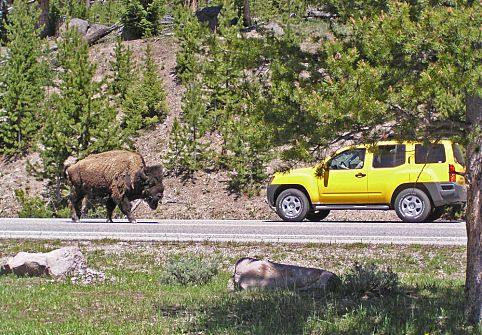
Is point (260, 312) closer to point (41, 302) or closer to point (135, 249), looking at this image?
point (41, 302)

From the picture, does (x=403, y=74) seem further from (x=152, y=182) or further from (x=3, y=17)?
(x=3, y=17)

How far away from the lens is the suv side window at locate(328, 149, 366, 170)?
21031 millimetres

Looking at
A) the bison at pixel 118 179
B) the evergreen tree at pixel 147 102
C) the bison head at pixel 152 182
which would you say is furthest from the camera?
the evergreen tree at pixel 147 102

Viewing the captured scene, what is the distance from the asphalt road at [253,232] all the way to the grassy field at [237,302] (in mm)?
950

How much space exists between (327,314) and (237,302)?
1.38m

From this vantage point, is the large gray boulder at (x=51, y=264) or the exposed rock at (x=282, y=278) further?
the large gray boulder at (x=51, y=264)

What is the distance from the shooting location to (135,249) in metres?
15.2

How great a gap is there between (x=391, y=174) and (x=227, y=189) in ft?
30.1

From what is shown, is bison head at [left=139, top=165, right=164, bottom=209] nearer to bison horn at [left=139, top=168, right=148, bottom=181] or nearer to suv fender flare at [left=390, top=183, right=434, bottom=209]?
bison horn at [left=139, top=168, right=148, bottom=181]

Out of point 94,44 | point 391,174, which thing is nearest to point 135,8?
point 94,44

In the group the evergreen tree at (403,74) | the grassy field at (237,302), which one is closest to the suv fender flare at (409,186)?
the grassy field at (237,302)

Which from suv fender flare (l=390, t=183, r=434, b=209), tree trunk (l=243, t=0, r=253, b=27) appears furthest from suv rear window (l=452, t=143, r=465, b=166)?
tree trunk (l=243, t=0, r=253, b=27)

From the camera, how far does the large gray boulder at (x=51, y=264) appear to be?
12.3 meters

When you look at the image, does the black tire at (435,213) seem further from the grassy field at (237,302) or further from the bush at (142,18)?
the bush at (142,18)
